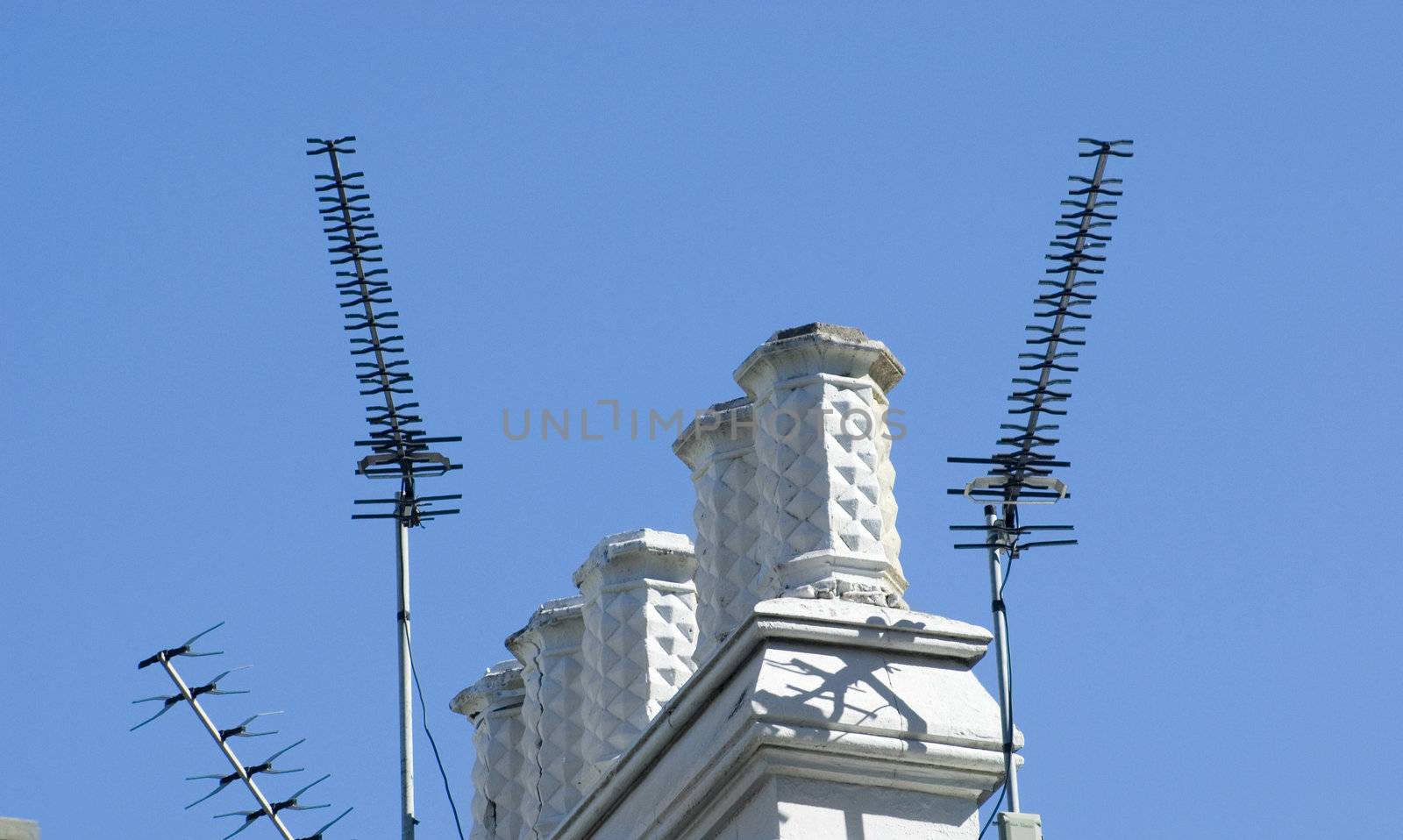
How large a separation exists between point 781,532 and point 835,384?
669 mm

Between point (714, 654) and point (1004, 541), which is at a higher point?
point (1004, 541)

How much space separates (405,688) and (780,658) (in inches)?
139

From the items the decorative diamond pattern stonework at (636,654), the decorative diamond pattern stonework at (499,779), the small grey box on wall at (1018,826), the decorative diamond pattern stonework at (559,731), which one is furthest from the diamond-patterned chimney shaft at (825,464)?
the decorative diamond pattern stonework at (499,779)

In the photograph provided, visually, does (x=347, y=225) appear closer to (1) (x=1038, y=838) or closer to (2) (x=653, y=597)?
(2) (x=653, y=597)

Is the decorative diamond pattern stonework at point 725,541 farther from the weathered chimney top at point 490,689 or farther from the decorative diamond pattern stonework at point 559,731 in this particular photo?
the weathered chimney top at point 490,689

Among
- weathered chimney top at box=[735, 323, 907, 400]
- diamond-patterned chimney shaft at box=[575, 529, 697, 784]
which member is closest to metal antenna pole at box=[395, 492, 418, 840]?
diamond-patterned chimney shaft at box=[575, 529, 697, 784]

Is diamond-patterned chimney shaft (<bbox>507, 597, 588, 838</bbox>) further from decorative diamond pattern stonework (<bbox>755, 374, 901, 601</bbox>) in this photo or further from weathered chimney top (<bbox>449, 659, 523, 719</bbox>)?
decorative diamond pattern stonework (<bbox>755, 374, 901, 601</bbox>)

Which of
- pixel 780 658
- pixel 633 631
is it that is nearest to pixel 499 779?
pixel 633 631

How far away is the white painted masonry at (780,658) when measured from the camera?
941 cm

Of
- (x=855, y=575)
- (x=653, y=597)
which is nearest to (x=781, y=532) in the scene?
(x=855, y=575)

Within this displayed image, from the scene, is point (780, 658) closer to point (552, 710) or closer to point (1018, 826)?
point (1018, 826)

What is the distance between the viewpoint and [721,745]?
9523 mm

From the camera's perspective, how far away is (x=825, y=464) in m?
10.6

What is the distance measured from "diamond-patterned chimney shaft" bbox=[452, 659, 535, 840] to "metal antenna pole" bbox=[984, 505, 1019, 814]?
15.3 feet
